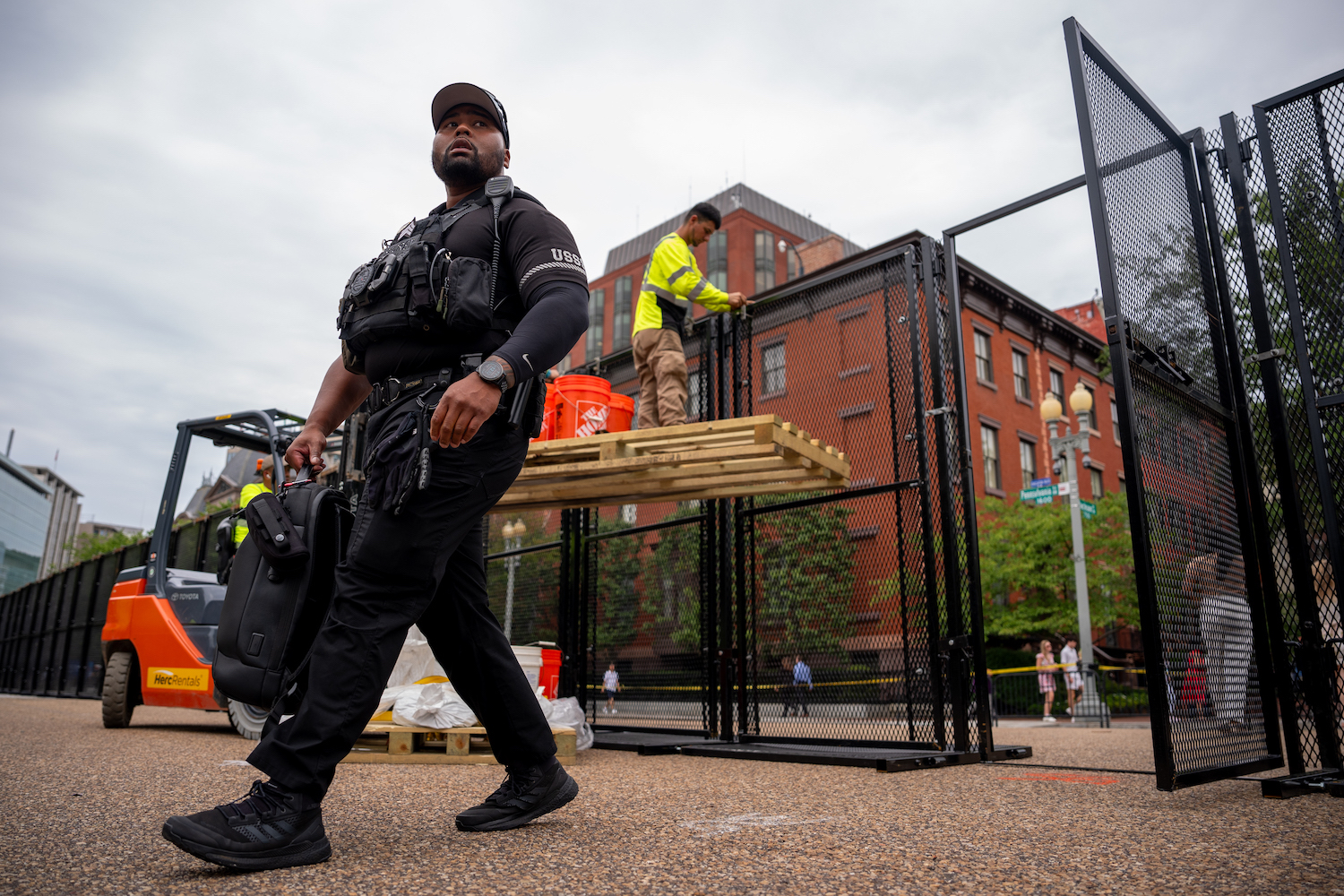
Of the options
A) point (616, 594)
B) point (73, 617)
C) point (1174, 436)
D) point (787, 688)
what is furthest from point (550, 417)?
point (73, 617)

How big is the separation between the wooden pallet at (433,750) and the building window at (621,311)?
45.1 m

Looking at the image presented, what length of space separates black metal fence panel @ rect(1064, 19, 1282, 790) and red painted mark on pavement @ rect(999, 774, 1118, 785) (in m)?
0.62

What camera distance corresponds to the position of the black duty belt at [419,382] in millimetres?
2615

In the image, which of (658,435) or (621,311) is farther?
(621,311)

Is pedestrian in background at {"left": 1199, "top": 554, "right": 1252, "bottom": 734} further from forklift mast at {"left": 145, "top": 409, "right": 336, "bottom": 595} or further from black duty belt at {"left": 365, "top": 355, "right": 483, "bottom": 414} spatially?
forklift mast at {"left": 145, "top": 409, "right": 336, "bottom": 595}

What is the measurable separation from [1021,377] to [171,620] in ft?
86.1

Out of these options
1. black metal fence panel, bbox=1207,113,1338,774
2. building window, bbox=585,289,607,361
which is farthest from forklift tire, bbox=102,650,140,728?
building window, bbox=585,289,607,361

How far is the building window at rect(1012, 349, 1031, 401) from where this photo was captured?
28000 mm

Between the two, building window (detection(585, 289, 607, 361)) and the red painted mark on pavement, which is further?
building window (detection(585, 289, 607, 361))

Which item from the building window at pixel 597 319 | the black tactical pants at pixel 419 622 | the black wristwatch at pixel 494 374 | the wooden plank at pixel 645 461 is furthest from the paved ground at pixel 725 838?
the building window at pixel 597 319

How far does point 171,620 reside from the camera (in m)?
8.17

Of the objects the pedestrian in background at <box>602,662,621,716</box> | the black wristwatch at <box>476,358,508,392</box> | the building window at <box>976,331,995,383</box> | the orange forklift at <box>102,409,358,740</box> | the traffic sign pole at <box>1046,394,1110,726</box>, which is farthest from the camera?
the building window at <box>976,331,995,383</box>

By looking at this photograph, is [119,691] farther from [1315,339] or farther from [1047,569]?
[1047,569]

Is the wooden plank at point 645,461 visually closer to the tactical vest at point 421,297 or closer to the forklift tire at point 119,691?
the tactical vest at point 421,297
